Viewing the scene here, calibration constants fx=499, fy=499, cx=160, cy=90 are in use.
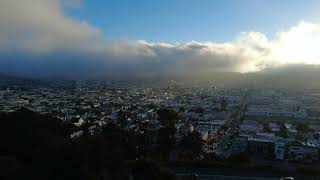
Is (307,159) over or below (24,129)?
below

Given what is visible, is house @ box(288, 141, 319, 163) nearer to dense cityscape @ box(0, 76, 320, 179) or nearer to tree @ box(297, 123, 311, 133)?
dense cityscape @ box(0, 76, 320, 179)

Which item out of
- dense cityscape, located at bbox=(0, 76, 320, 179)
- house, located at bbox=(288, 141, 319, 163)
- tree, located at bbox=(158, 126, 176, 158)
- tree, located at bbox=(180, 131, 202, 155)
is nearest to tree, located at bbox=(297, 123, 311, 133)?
dense cityscape, located at bbox=(0, 76, 320, 179)

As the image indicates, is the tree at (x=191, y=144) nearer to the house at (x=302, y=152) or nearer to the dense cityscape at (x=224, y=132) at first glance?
the dense cityscape at (x=224, y=132)

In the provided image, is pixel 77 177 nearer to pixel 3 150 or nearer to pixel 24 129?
pixel 3 150

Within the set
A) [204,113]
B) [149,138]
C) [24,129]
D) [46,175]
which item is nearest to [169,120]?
Answer: [149,138]

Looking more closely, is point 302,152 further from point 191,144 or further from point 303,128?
point 303,128

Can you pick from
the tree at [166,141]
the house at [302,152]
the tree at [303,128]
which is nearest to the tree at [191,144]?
the tree at [166,141]

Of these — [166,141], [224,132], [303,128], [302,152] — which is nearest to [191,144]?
[166,141]

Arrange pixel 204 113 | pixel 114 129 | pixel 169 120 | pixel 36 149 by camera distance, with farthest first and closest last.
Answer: pixel 204 113, pixel 169 120, pixel 114 129, pixel 36 149

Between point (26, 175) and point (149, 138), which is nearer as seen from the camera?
point (26, 175)

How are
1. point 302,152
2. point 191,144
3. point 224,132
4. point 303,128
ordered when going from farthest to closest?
point 224,132 < point 303,128 < point 302,152 < point 191,144

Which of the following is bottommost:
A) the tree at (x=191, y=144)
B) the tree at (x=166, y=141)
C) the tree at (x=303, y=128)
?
the tree at (x=303, y=128)
